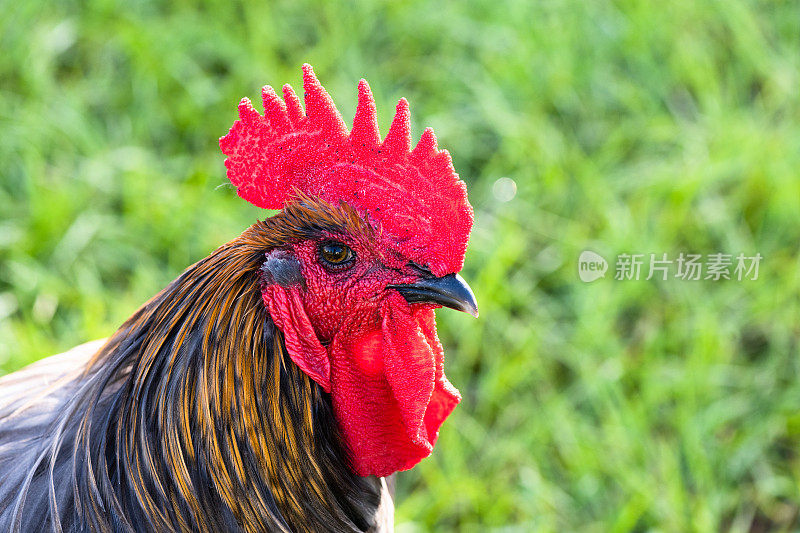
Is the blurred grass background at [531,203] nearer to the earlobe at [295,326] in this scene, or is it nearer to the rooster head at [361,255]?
A: the rooster head at [361,255]

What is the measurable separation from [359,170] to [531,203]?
2265 mm

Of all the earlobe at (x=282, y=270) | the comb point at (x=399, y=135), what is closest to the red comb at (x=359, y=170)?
the comb point at (x=399, y=135)

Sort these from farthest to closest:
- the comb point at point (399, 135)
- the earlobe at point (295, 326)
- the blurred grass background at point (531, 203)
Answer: the blurred grass background at point (531, 203) → the comb point at point (399, 135) → the earlobe at point (295, 326)

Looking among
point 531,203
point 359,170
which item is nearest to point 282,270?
point 359,170

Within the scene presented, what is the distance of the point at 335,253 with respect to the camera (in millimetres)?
1616

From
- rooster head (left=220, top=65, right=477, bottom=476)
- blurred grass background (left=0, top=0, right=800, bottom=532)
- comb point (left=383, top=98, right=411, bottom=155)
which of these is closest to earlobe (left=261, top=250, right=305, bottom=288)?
rooster head (left=220, top=65, right=477, bottom=476)

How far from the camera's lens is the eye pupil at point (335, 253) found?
161cm

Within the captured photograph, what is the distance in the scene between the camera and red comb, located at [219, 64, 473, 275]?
1.62 metres

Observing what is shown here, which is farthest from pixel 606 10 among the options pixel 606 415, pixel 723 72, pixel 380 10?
pixel 606 415

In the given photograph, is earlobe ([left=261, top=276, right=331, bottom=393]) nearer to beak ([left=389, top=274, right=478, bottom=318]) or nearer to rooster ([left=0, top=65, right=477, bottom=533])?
rooster ([left=0, top=65, right=477, bottom=533])

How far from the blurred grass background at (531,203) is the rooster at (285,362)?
135 centimetres

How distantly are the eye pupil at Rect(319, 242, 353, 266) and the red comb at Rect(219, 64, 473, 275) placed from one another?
0.27 feet

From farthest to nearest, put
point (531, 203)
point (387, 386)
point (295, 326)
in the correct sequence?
1. point (531, 203)
2. point (387, 386)
3. point (295, 326)

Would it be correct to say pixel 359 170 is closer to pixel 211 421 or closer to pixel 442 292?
pixel 442 292
